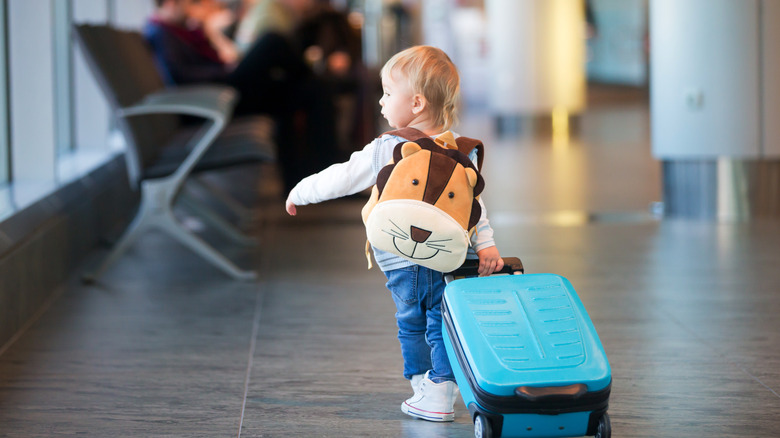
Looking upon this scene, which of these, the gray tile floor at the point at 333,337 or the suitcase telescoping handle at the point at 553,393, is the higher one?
the suitcase telescoping handle at the point at 553,393

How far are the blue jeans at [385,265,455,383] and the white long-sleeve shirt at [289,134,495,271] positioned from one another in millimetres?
38

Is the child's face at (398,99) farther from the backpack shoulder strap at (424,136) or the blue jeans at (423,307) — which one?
the blue jeans at (423,307)

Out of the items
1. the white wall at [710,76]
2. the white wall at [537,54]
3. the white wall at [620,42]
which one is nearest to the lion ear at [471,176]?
the white wall at [710,76]

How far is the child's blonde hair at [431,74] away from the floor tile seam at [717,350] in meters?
1.19

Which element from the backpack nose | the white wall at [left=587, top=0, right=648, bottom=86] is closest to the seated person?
the backpack nose

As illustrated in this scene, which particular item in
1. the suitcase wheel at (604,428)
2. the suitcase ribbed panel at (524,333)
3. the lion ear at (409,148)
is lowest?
the suitcase wheel at (604,428)

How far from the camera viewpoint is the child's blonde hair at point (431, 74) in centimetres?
223

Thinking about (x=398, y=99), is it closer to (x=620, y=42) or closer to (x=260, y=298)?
(x=260, y=298)

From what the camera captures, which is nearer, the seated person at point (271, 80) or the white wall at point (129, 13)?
the seated person at point (271, 80)

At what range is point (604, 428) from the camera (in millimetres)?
2021

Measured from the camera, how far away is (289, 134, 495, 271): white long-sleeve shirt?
2.28 m

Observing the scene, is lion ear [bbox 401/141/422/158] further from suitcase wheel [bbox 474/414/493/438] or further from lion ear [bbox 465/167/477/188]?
suitcase wheel [bbox 474/414/493/438]

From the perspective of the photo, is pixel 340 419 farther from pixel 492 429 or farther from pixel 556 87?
pixel 556 87

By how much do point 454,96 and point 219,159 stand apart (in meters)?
2.23
